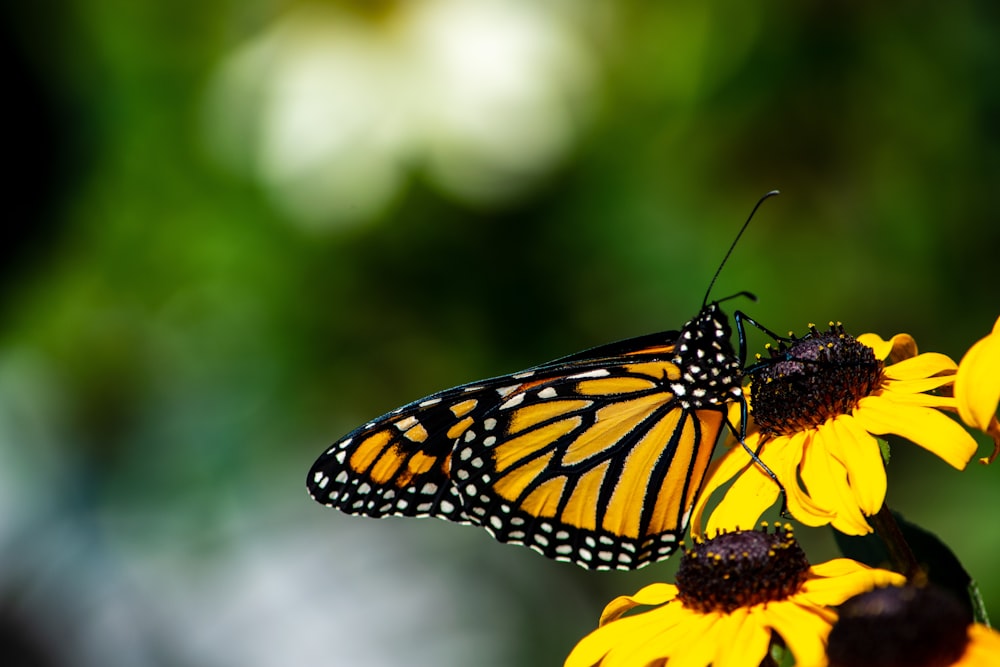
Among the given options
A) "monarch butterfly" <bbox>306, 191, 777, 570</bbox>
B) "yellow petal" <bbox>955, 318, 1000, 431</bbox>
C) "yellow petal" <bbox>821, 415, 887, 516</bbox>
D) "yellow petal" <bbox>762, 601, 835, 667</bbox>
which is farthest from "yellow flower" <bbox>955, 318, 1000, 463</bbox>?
"monarch butterfly" <bbox>306, 191, 777, 570</bbox>

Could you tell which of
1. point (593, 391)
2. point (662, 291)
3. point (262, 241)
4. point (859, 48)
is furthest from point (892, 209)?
point (262, 241)

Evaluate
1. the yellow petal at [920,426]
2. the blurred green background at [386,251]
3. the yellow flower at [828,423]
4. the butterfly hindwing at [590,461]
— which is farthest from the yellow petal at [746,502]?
the blurred green background at [386,251]

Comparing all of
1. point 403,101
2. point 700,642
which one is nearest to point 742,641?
point 700,642

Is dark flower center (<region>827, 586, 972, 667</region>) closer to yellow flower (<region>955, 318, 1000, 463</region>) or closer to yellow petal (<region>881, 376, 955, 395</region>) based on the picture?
yellow flower (<region>955, 318, 1000, 463</region>)

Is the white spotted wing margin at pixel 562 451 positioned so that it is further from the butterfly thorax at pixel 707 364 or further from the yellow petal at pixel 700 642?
the yellow petal at pixel 700 642

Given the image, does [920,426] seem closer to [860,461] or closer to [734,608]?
[860,461]

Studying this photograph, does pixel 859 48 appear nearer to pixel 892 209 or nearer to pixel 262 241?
A: pixel 892 209
